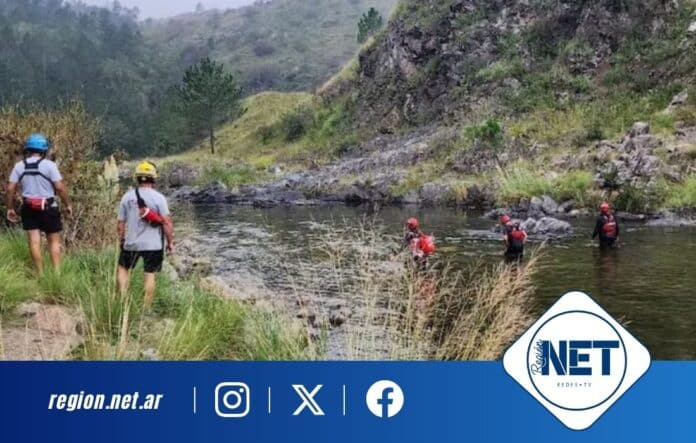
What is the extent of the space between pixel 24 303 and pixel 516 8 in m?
39.4

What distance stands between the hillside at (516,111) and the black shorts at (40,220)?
17.6 m

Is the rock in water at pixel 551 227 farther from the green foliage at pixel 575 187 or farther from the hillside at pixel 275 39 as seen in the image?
the hillside at pixel 275 39

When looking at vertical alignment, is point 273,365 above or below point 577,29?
below

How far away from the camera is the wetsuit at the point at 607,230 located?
16.2 metres

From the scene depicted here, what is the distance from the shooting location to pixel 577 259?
15406 mm

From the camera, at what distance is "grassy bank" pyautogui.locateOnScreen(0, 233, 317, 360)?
6.22 meters

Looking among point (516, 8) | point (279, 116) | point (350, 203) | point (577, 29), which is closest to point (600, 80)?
point (577, 29)

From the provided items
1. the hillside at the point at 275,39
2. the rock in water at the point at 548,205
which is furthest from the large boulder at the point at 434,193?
the hillside at the point at 275,39

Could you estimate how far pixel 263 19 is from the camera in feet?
559

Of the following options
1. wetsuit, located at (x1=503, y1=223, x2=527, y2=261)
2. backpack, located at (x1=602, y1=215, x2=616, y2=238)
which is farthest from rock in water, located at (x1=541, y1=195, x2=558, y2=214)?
wetsuit, located at (x1=503, y1=223, x2=527, y2=261)

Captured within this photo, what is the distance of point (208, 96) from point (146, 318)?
54125 millimetres

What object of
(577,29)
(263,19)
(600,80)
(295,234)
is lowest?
(295,234)

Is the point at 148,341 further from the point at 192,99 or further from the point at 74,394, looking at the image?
the point at 192,99

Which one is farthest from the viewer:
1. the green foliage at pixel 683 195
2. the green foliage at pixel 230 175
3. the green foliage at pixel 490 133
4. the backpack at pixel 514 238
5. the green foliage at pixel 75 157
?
the green foliage at pixel 230 175
